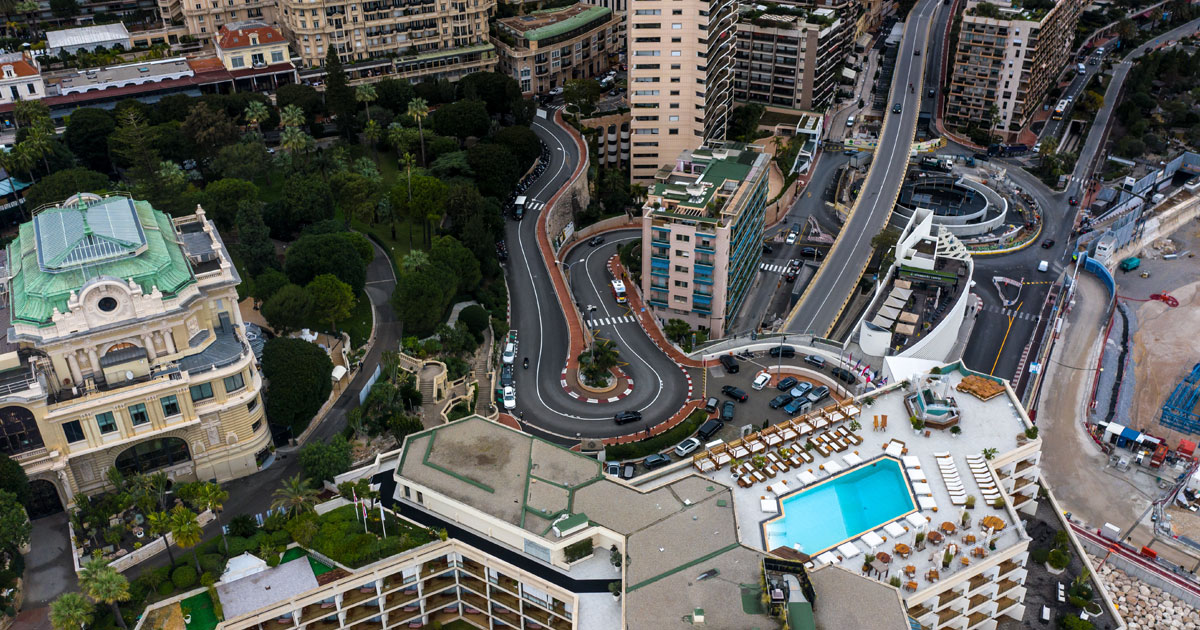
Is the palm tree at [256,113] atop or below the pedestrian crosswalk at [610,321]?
atop

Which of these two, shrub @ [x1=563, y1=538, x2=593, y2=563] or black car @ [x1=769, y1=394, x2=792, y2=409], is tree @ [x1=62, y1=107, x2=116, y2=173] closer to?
black car @ [x1=769, y1=394, x2=792, y2=409]

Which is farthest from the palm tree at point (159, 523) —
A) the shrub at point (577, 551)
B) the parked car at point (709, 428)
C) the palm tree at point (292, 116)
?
the palm tree at point (292, 116)

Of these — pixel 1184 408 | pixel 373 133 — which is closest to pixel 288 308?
pixel 373 133

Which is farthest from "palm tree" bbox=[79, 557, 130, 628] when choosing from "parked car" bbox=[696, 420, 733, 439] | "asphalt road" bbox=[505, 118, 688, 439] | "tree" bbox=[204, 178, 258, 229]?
"tree" bbox=[204, 178, 258, 229]

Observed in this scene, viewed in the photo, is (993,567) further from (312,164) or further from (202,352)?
(312,164)

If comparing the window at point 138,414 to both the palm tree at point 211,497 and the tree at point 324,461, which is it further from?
the tree at point 324,461

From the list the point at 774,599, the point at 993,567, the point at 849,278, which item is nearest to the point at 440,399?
the point at 774,599
